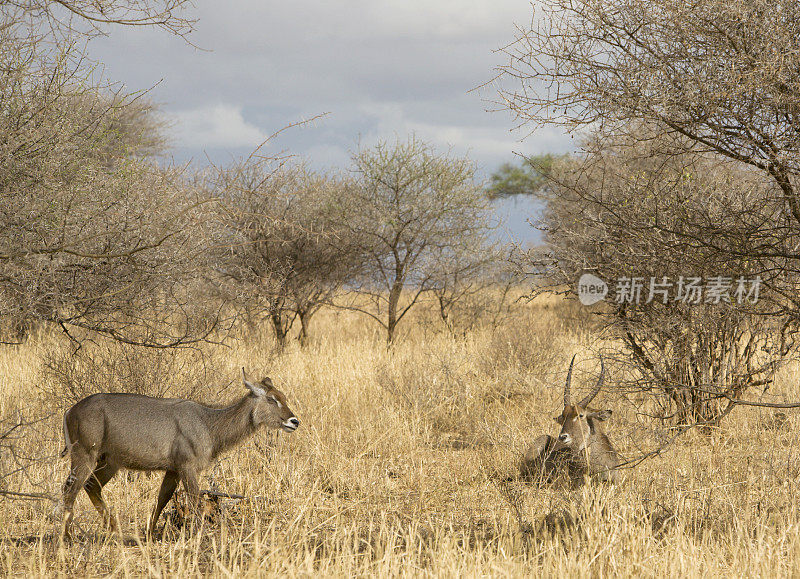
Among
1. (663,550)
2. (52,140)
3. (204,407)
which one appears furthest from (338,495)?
(52,140)

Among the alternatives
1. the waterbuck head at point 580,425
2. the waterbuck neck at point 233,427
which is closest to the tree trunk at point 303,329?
the waterbuck head at point 580,425

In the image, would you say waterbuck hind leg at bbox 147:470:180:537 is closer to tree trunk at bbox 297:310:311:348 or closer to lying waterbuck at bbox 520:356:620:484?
lying waterbuck at bbox 520:356:620:484

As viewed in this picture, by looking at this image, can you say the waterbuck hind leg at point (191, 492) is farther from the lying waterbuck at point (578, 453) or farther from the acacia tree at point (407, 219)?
the acacia tree at point (407, 219)

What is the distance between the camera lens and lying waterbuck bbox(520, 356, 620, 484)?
21.4ft

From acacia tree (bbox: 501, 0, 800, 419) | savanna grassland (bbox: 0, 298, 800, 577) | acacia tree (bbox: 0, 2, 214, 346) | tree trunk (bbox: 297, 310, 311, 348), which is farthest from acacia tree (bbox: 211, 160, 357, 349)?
acacia tree (bbox: 501, 0, 800, 419)

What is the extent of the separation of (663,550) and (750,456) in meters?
3.44

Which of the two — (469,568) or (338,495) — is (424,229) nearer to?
(338,495)

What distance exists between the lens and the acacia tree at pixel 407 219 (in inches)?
669

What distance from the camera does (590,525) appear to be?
4.73 meters

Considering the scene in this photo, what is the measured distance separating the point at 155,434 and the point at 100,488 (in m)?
0.61

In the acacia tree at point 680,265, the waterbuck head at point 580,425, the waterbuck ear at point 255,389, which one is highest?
the acacia tree at point 680,265

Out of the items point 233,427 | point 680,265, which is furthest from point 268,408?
point 680,265

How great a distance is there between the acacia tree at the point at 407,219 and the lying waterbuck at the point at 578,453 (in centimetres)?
986

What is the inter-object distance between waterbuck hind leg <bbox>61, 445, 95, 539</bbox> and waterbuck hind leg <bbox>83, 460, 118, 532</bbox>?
0.09 metres
